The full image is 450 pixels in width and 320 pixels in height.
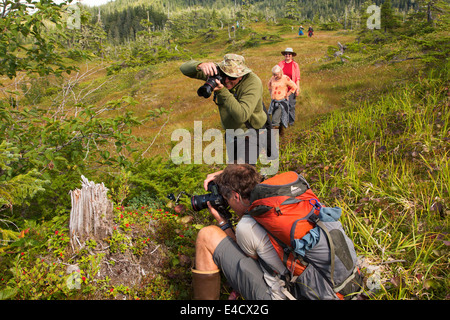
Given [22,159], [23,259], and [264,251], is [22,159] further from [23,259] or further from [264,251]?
[264,251]

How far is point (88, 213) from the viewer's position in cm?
315

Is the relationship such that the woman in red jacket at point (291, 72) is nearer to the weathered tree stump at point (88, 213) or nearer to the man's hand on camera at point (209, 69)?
the man's hand on camera at point (209, 69)

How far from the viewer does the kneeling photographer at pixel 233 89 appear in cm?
311

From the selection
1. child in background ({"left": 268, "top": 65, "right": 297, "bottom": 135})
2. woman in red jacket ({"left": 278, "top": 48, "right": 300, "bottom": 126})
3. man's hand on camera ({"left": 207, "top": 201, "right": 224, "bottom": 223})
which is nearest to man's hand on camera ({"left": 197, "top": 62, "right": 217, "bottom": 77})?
man's hand on camera ({"left": 207, "top": 201, "right": 224, "bottom": 223})

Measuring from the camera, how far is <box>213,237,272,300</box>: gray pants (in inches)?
98.7

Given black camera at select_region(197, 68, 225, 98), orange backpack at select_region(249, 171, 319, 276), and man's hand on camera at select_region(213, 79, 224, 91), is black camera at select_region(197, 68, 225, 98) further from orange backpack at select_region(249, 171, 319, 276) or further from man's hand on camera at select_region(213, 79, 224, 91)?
orange backpack at select_region(249, 171, 319, 276)

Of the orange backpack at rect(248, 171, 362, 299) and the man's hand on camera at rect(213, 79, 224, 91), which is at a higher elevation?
the man's hand on camera at rect(213, 79, 224, 91)

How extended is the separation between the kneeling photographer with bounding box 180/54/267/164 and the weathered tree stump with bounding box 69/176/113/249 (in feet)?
5.27

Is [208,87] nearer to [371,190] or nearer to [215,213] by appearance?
[215,213]

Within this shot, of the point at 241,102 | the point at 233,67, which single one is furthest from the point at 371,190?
the point at 233,67

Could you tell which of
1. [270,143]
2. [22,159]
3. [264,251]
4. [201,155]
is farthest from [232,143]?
[201,155]

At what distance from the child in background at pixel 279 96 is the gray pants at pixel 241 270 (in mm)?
5078

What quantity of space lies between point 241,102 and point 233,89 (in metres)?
0.32

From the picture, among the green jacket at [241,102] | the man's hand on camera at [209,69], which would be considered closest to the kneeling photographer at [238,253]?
the green jacket at [241,102]
